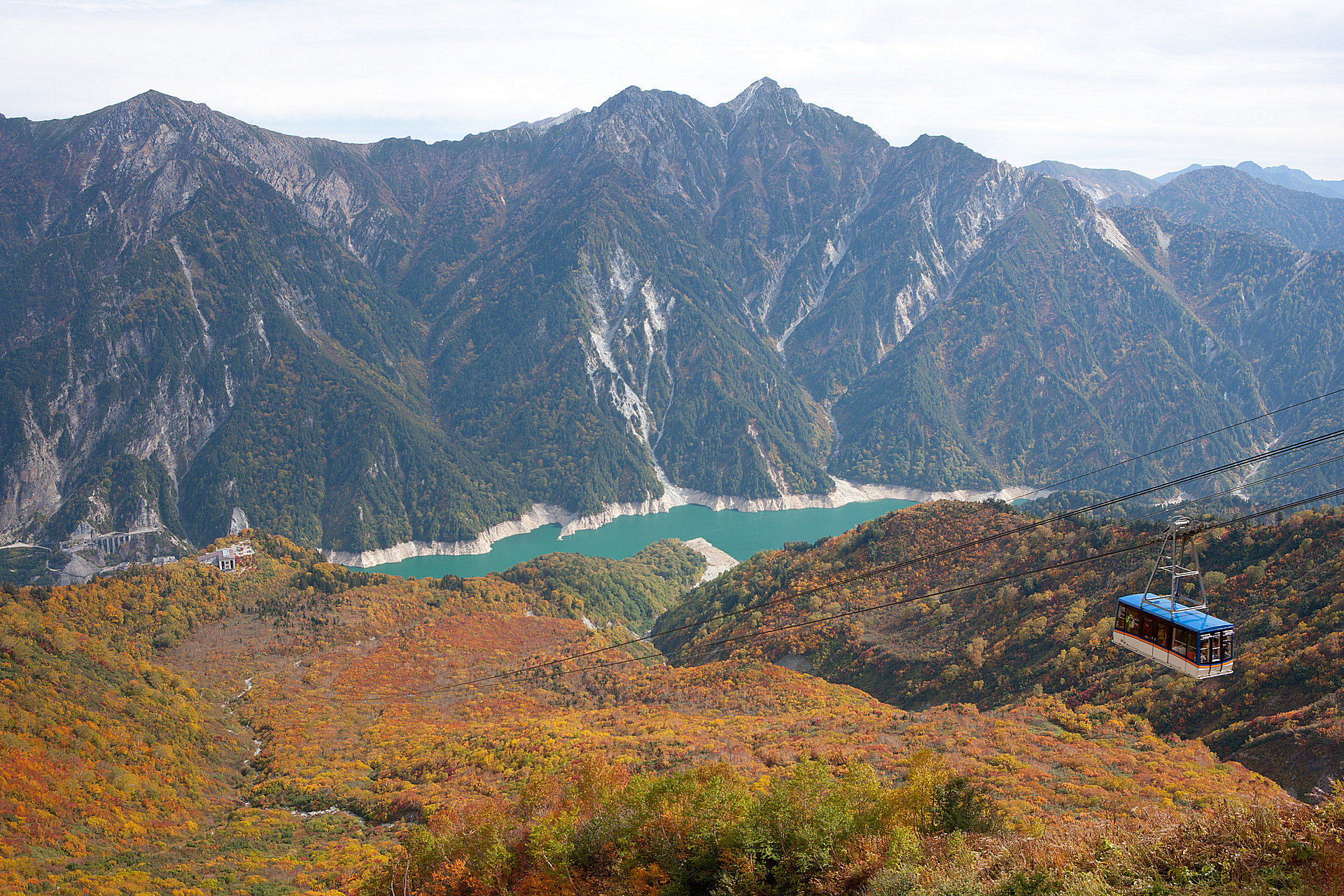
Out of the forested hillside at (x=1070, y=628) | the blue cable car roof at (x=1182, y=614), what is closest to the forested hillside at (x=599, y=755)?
the forested hillside at (x=1070, y=628)

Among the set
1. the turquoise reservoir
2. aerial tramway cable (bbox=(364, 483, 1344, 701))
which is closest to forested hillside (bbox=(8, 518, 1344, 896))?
aerial tramway cable (bbox=(364, 483, 1344, 701))

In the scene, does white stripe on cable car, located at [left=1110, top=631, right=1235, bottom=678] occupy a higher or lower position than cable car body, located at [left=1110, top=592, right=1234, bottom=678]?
lower

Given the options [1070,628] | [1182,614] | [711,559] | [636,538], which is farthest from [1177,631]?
[636,538]

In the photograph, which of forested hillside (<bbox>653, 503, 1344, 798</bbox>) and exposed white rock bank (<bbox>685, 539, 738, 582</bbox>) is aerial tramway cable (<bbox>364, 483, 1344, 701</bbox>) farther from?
exposed white rock bank (<bbox>685, 539, 738, 582</bbox>)

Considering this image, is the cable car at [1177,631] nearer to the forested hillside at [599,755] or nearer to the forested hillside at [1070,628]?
the forested hillside at [599,755]

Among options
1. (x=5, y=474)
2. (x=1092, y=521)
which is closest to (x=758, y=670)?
(x=1092, y=521)

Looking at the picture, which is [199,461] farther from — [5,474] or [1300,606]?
[1300,606]

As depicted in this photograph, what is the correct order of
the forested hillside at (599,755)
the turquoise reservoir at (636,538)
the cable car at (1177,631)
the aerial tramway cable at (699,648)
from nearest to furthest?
the forested hillside at (599,755)
the cable car at (1177,631)
the aerial tramway cable at (699,648)
the turquoise reservoir at (636,538)
